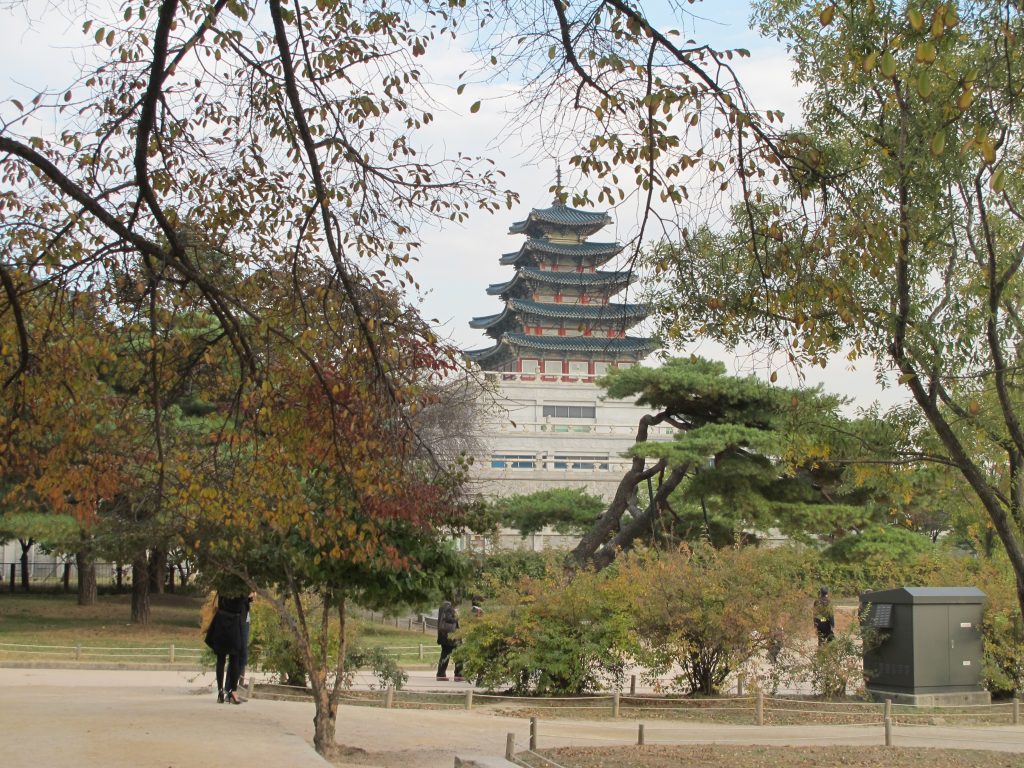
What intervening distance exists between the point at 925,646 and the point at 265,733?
877 centimetres

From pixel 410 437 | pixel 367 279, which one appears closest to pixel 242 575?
pixel 410 437

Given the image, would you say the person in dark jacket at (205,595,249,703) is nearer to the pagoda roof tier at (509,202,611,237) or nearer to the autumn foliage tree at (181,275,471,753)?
the autumn foliage tree at (181,275,471,753)

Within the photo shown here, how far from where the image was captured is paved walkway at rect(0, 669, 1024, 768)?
26.7 feet

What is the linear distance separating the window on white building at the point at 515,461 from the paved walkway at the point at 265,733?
106 feet

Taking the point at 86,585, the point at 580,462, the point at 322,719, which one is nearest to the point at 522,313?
the point at 580,462

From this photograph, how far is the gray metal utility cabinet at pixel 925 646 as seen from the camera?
1429 centimetres

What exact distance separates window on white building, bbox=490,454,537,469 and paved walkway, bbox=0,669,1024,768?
32426 mm

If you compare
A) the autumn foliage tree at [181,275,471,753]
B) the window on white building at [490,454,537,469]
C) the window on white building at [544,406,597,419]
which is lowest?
the autumn foliage tree at [181,275,471,753]

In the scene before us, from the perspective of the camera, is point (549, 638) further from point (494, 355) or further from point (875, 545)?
point (494, 355)

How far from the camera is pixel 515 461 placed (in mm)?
47219

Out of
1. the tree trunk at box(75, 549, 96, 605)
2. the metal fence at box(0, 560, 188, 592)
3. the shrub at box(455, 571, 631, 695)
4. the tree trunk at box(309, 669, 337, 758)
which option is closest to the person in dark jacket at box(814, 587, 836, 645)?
the shrub at box(455, 571, 631, 695)

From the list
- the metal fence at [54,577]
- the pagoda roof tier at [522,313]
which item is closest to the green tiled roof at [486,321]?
the pagoda roof tier at [522,313]

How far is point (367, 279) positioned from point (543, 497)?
2235 cm

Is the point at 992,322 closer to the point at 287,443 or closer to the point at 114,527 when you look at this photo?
the point at 287,443
